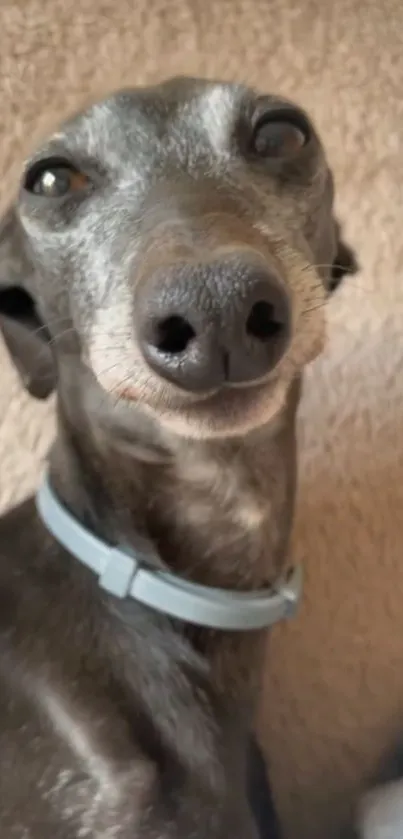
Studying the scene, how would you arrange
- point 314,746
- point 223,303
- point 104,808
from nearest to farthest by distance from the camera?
point 223,303, point 104,808, point 314,746

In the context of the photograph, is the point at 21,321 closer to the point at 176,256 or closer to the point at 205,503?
the point at 205,503

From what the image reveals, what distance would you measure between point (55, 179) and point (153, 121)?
0.10 metres

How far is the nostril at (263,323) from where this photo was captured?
0.84m

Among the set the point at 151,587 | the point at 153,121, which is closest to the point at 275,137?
the point at 153,121

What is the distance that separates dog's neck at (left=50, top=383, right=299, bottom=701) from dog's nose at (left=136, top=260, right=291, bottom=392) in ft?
0.70

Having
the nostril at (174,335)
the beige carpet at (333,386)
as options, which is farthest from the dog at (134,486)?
the beige carpet at (333,386)

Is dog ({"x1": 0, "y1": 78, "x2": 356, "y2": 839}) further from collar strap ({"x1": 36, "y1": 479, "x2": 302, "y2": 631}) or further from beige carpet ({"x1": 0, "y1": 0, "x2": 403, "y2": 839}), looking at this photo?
beige carpet ({"x1": 0, "y1": 0, "x2": 403, "y2": 839})

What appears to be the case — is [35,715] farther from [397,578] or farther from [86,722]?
[397,578]

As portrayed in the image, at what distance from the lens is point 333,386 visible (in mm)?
1526

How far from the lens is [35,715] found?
106cm

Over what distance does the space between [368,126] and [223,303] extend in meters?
0.83

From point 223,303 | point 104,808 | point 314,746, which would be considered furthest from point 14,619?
point 314,746

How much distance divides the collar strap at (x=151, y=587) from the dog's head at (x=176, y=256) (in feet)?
0.43

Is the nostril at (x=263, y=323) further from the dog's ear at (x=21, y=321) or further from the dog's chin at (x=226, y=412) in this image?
the dog's ear at (x=21, y=321)
